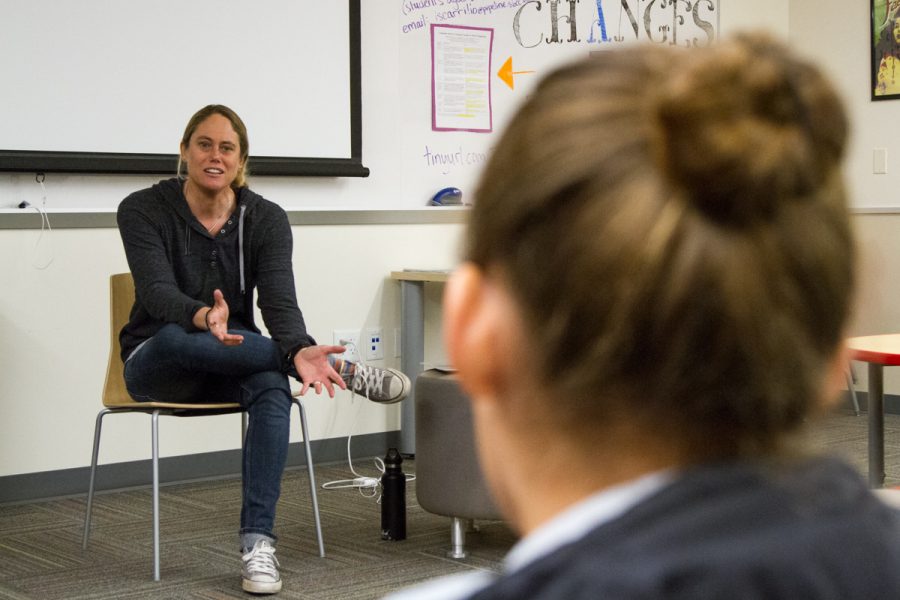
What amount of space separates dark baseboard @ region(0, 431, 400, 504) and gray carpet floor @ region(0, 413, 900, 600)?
40 mm

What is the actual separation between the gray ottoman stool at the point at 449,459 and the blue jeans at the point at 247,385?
359mm

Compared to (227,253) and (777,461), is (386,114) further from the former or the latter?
(777,461)

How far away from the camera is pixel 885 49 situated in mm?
5117

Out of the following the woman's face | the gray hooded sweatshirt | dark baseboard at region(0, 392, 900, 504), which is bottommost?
dark baseboard at region(0, 392, 900, 504)

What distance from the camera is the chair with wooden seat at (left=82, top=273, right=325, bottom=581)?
275 centimetres

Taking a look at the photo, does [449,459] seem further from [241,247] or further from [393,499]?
[241,247]

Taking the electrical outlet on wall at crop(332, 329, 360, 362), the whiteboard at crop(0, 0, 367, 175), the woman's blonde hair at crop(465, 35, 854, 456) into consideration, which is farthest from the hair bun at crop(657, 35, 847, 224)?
the electrical outlet on wall at crop(332, 329, 360, 362)

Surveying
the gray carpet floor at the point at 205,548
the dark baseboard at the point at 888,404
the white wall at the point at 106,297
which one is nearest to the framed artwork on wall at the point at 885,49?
the dark baseboard at the point at 888,404

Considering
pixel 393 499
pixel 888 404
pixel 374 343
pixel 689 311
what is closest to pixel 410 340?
pixel 374 343

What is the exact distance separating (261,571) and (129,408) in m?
0.54

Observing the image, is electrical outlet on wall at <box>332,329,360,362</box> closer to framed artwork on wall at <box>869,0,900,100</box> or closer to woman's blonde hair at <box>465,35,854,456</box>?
framed artwork on wall at <box>869,0,900,100</box>

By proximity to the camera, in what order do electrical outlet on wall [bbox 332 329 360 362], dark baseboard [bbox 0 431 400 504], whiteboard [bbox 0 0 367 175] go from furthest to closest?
electrical outlet on wall [bbox 332 329 360 362] < dark baseboard [bbox 0 431 400 504] < whiteboard [bbox 0 0 367 175]

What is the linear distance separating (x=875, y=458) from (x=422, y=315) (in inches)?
74.9

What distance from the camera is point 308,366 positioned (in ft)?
9.02
